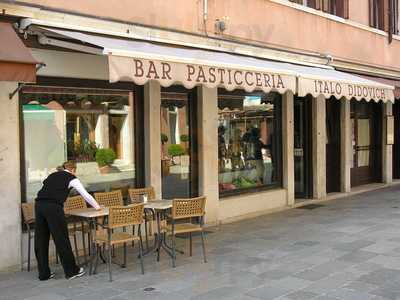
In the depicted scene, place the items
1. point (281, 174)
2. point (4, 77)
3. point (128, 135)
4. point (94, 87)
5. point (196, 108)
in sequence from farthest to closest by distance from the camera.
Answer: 1. point (281, 174)
2. point (196, 108)
3. point (128, 135)
4. point (94, 87)
5. point (4, 77)

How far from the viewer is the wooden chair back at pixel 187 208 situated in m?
7.55

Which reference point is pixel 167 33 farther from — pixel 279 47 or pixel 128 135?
pixel 279 47

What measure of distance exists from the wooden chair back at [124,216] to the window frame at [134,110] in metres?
1.63

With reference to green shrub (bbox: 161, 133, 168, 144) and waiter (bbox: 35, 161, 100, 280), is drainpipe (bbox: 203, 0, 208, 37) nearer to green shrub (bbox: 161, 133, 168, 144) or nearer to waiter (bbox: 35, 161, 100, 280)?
green shrub (bbox: 161, 133, 168, 144)

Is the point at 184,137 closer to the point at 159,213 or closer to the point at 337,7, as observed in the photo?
the point at 159,213

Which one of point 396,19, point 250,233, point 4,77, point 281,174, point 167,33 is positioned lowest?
point 250,233

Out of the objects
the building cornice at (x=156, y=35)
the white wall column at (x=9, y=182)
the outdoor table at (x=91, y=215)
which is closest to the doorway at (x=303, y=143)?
the building cornice at (x=156, y=35)

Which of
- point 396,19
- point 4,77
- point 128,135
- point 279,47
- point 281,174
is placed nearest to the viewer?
point 4,77

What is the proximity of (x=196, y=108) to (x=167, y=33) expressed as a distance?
184 centimetres

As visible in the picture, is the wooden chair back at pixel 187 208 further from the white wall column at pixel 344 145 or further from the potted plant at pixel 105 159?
the white wall column at pixel 344 145

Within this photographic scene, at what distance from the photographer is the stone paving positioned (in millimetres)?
6305

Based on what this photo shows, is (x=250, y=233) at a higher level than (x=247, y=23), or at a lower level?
lower

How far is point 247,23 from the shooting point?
435 inches

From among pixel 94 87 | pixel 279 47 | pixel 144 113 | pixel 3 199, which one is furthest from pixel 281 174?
pixel 3 199
